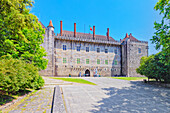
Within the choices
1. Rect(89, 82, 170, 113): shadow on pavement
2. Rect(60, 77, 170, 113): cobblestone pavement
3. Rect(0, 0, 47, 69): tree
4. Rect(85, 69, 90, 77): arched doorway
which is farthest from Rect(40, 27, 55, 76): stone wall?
Rect(89, 82, 170, 113): shadow on pavement

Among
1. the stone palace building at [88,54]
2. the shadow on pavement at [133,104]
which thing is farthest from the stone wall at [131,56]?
the shadow on pavement at [133,104]

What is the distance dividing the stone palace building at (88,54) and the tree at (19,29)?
1686cm

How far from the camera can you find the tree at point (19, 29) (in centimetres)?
611

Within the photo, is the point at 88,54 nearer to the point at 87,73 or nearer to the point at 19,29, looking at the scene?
the point at 87,73

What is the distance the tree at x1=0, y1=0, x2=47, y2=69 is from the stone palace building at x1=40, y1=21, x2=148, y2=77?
16.9 m

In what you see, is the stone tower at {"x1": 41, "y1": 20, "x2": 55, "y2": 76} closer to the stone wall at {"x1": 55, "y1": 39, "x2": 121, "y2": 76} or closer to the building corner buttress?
the building corner buttress

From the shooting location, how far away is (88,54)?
3191cm

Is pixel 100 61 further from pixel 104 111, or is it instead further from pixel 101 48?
pixel 104 111

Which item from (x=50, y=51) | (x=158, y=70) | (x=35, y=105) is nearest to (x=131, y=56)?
(x=158, y=70)

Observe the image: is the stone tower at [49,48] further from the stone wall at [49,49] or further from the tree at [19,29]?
the tree at [19,29]

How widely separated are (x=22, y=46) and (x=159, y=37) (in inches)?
451

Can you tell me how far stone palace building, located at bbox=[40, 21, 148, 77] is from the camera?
1102 inches

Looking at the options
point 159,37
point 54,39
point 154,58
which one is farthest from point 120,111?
point 54,39

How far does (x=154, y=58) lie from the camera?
46.4 feet
